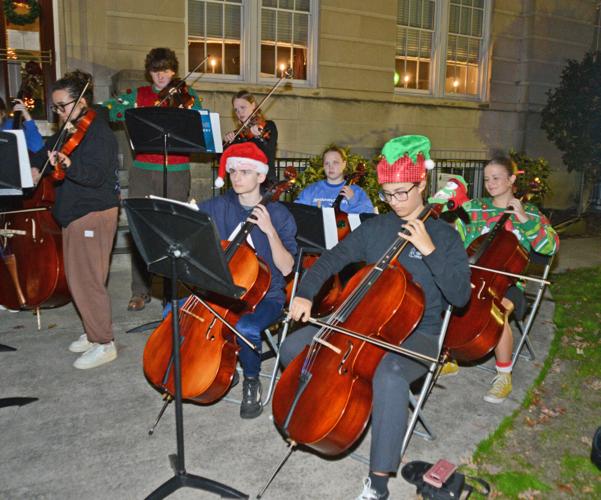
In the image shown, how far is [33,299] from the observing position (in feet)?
14.2

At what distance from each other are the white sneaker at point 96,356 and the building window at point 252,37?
18.1 ft

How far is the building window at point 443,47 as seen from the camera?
1038 cm

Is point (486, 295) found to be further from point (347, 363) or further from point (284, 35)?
point (284, 35)

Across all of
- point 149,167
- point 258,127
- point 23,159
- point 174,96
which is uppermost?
point 174,96

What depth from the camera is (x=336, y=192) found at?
16.0ft

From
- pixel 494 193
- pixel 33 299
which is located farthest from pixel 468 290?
pixel 33 299

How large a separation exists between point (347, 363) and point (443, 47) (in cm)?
941

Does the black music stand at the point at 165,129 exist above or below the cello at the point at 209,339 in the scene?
above

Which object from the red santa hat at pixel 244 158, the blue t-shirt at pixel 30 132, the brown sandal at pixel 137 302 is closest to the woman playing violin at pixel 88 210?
the blue t-shirt at pixel 30 132

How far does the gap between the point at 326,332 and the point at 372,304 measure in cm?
24

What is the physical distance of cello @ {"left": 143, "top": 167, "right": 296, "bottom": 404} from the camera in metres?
3.02

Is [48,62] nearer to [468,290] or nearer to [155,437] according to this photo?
[155,437]

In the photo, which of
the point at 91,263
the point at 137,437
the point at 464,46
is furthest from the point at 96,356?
the point at 464,46

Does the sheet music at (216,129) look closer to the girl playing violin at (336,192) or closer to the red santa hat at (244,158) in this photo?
the girl playing violin at (336,192)
